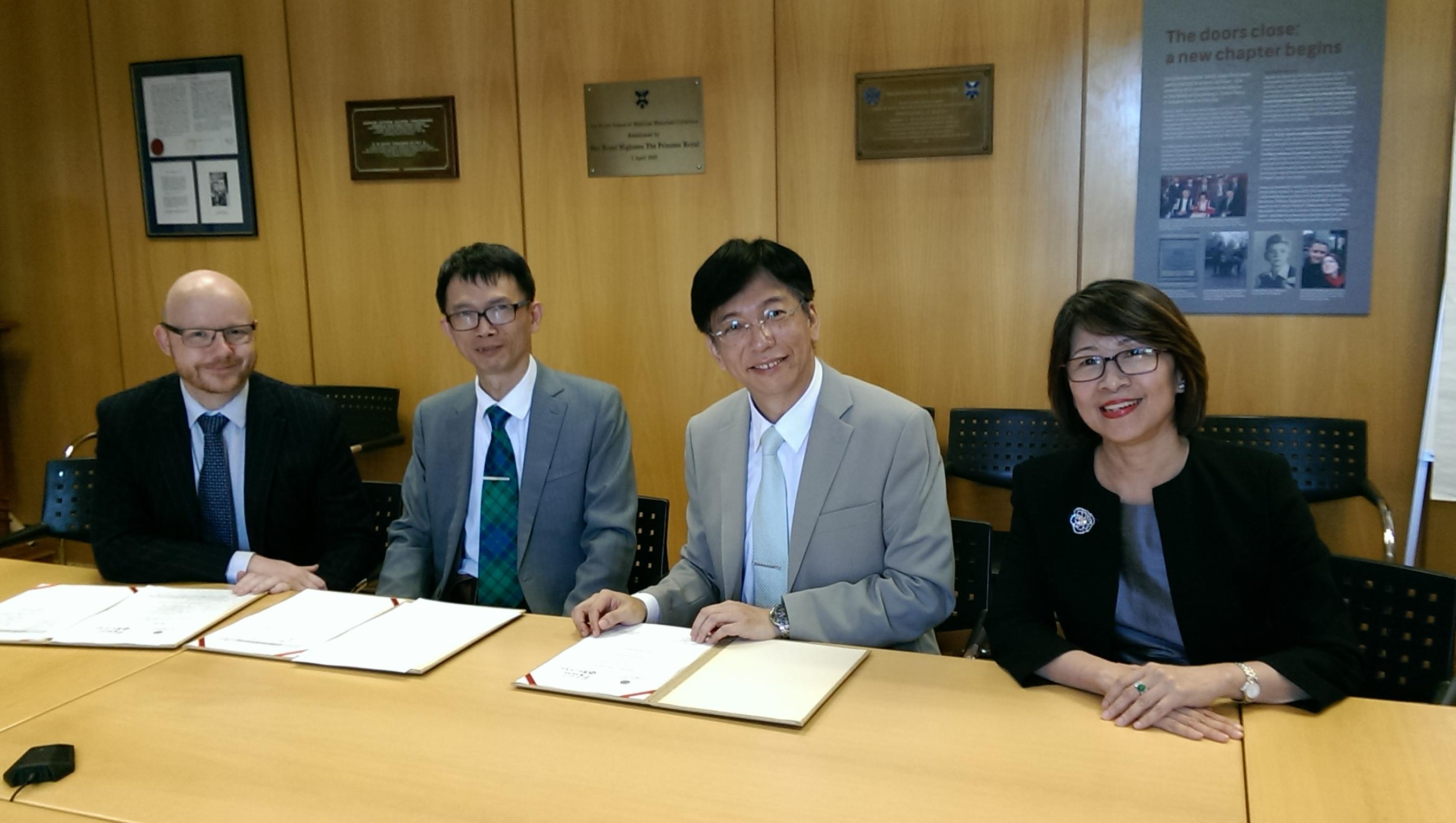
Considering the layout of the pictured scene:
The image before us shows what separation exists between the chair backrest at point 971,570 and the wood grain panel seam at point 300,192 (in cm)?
336

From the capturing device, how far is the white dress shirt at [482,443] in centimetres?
256

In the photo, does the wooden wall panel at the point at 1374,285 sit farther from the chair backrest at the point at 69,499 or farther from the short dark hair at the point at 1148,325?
the chair backrest at the point at 69,499

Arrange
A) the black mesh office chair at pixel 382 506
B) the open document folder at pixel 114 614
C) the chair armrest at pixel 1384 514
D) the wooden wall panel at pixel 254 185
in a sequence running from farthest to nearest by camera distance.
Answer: the wooden wall panel at pixel 254 185, the chair armrest at pixel 1384 514, the black mesh office chair at pixel 382 506, the open document folder at pixel 114 614

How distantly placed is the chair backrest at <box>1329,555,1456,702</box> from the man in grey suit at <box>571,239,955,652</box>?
0.71m

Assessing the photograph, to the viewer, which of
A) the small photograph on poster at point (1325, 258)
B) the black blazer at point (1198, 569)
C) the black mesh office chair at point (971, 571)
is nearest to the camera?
the black blazer at point (1198, 569)

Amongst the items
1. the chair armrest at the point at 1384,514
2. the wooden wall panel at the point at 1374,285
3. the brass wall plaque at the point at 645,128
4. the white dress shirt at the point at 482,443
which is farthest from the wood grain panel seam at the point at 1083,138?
the white dress shirt at the point at 482,443

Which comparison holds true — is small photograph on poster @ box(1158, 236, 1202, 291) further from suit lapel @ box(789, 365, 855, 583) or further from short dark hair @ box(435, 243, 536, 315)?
short dark hair @ box(435, 243, 536, 315)

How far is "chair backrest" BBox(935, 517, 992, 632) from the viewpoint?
2320 mm

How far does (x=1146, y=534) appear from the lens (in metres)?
1.80

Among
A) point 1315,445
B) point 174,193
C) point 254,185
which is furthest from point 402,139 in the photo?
point 1315,445

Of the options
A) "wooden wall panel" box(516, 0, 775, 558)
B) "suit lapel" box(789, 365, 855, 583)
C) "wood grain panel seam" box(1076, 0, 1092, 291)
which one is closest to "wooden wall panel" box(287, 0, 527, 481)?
"wooden wall panel" box(516, 0, 775, 558)

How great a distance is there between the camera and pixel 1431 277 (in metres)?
3.26

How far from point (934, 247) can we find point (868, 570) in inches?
79.9

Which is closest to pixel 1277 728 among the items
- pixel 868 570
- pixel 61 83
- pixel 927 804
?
pixel 927 804
